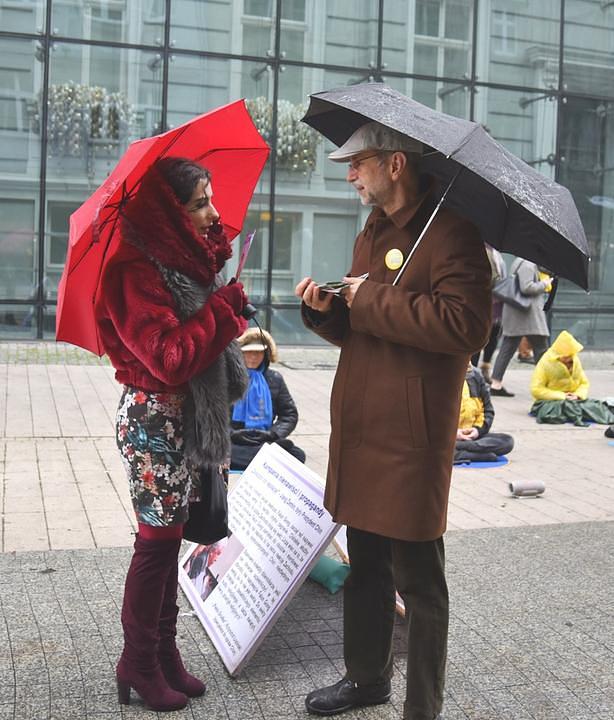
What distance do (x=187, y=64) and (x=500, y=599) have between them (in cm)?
1254

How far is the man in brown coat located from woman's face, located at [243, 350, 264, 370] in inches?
142

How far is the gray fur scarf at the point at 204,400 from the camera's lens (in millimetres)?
3180

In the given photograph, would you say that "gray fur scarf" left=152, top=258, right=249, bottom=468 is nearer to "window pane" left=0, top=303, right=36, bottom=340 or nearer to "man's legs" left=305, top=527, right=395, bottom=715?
"man's legs" left=305, top=527, right=395, bottom=715

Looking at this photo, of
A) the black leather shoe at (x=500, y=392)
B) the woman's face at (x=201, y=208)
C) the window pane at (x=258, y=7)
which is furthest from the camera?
the window pane at (x=258, y=7)

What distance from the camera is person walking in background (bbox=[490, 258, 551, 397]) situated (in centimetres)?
1162

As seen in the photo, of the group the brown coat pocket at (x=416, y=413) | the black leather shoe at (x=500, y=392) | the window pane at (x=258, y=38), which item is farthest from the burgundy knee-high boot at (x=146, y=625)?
the window pane at (x=258, y=38)

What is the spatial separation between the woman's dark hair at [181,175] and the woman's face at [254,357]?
12.1 ft

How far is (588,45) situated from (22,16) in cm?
946

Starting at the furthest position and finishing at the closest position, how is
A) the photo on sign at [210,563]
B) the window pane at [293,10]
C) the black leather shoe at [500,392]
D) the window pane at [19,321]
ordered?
1. the window pane at [293,10]
2. the window pane at [19,321]
3. the black leather shoe at [500,392]
4. the photo on sign at [210,563]

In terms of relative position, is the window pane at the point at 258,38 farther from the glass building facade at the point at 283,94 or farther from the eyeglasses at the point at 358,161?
the eyeglasses at the point at 358,161

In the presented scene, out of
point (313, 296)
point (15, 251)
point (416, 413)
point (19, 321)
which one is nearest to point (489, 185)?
point (313, 296)

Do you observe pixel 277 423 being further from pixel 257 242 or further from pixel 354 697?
pixel 257 242

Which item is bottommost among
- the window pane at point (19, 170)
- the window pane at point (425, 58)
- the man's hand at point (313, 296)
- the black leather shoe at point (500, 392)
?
the black leather shoe at point (500, 392)

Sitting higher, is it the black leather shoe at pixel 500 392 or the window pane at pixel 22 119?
the window pane at pixel 22 119
